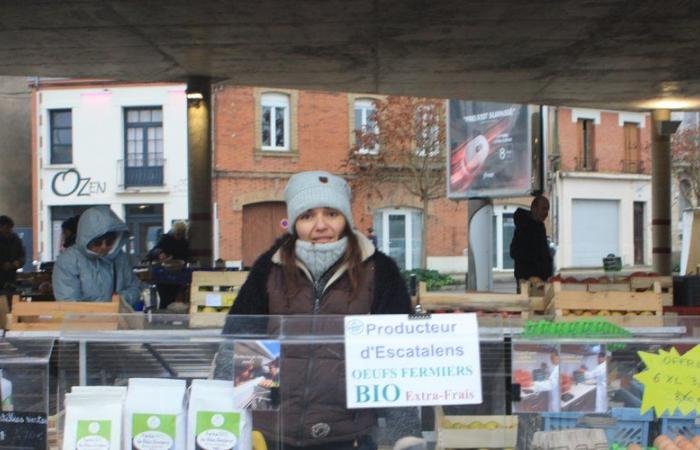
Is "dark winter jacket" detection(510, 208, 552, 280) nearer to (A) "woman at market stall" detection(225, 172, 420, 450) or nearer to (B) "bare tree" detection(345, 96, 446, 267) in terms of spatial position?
(A) "woman at market stall" detection(225, 172, 420, 450)

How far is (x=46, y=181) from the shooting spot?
27609mm

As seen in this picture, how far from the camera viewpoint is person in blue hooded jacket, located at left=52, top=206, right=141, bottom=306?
18.6 ft

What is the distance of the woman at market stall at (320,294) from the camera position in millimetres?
2594

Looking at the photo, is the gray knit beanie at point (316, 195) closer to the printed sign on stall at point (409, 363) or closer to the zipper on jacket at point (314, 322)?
the zipper on jacket at point (314, 322)

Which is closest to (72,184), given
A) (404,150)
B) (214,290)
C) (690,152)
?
(404,150)

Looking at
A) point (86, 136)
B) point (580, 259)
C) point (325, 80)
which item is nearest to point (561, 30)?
point (325, 80)

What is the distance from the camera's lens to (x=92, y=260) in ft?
19.1

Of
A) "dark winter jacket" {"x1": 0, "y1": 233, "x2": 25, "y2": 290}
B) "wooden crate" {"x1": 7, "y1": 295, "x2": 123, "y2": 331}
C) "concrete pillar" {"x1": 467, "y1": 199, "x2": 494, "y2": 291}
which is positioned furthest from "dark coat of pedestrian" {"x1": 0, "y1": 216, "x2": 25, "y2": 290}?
"concrete pillar" {"x1": 467, "y1": 199, "x2": 494, "y2": 291}

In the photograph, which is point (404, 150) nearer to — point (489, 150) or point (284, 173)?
point (284, 173)

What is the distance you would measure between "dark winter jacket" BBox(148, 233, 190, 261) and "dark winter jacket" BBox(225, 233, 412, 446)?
30.1ft

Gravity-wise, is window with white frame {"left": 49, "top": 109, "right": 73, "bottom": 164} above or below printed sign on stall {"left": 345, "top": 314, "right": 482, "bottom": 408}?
above

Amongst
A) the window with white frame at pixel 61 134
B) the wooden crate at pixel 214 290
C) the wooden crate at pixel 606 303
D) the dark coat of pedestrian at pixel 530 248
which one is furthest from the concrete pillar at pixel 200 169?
the window with white frame at pixel 61 134

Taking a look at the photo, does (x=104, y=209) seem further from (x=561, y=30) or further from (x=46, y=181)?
(x=46, y=181)

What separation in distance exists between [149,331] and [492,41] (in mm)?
6980
